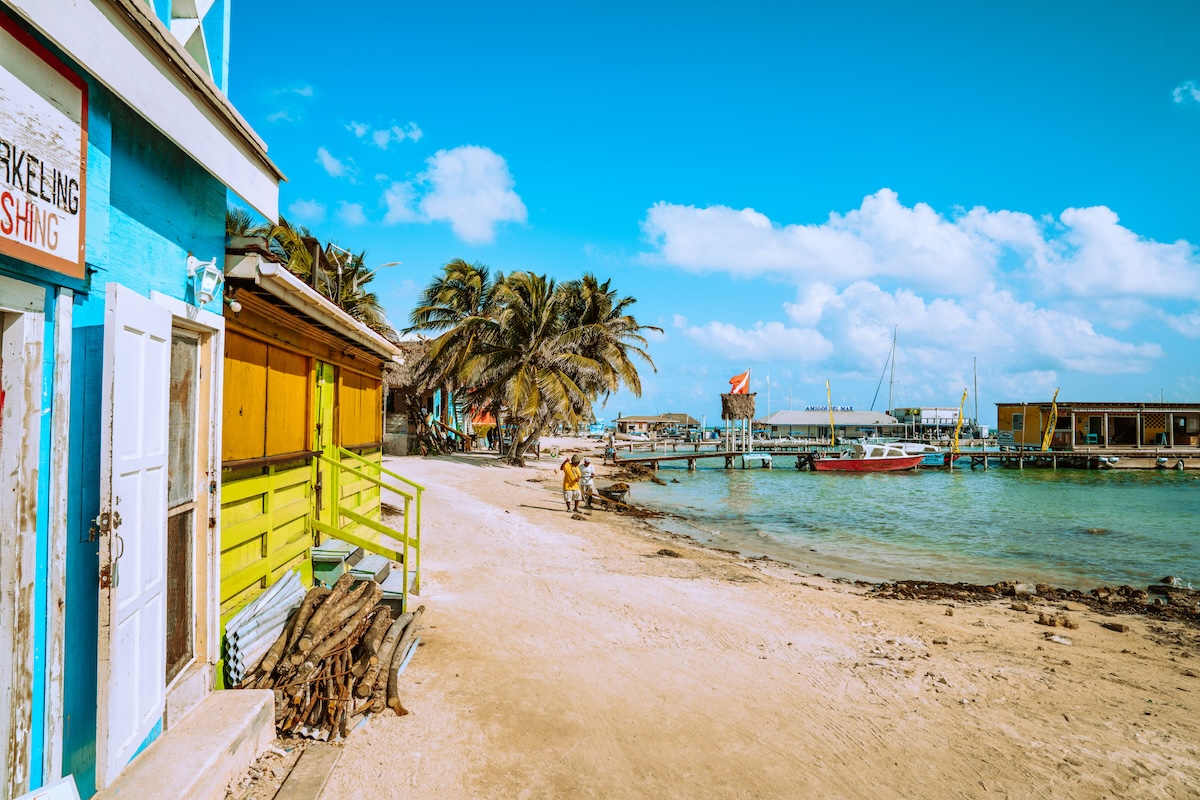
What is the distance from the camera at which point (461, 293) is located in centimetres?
3102

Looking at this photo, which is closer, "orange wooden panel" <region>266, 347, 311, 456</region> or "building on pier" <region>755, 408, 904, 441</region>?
"orange wooden panel" <region>266, 347, 311, 456</region>

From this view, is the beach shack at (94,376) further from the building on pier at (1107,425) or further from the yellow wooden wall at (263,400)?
the building on pier at (1107,425)

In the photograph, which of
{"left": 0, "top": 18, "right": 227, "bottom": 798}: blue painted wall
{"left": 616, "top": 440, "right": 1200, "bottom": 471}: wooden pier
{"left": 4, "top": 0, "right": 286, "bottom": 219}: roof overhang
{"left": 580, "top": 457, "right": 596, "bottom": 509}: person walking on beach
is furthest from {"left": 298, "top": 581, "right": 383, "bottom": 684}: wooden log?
{"left": 616, "top": 440, "right": 1200, "bottom": 471}: wooden pier

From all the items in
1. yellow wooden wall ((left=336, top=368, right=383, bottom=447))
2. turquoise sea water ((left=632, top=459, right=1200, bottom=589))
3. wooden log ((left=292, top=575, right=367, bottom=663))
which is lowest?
turquoise sea water ((left=632, top=459, right=1200, bottom=589))

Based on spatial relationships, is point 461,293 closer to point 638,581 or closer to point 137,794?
point 638,581

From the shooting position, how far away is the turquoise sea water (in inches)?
603

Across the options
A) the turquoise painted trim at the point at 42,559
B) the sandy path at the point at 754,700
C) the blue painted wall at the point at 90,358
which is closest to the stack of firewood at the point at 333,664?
the sandy path at the point at 754,700

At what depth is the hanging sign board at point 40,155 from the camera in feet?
8.39

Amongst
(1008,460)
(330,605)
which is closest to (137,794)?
(330,605)

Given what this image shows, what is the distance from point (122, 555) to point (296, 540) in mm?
3427

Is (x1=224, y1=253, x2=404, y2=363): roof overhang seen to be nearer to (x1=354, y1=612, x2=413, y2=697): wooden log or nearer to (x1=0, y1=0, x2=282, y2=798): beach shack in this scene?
(x1=0, y1=0, x2=282, y2=798): beach shack

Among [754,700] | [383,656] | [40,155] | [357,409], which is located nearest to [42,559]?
[40,155]

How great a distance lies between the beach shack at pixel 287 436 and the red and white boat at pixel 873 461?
40161 mm

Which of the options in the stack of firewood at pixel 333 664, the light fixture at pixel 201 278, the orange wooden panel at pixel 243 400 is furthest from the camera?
the orange wooden panel at pixel 243 400
